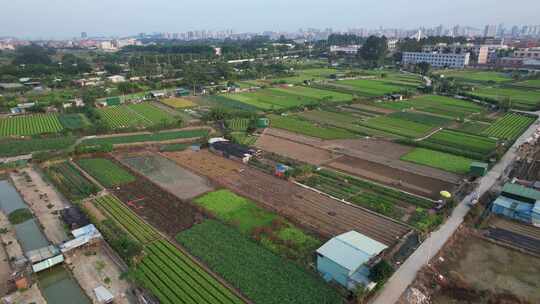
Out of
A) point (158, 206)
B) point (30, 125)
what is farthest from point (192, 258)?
point (30, 125)

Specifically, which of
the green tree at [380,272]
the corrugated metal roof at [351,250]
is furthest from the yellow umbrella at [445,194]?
the green tree at [380,272]

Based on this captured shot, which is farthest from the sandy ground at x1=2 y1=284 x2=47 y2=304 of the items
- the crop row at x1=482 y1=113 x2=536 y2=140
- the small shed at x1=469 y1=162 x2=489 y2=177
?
the crop row at x1=482 y1=113 x2=536 y2=140

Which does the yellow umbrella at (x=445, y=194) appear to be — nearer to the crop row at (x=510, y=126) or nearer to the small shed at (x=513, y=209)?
the small shed at (x=513, y=209)

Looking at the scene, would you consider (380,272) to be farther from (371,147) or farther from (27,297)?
(371,147)

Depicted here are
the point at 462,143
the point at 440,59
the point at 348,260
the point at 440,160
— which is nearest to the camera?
the point at 348,260

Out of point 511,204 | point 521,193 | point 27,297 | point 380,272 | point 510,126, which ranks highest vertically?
point 510,126

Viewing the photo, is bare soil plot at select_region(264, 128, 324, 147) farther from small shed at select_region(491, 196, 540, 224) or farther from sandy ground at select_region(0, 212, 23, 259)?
sandy ground at select_region(0, 212, 23, 259)
